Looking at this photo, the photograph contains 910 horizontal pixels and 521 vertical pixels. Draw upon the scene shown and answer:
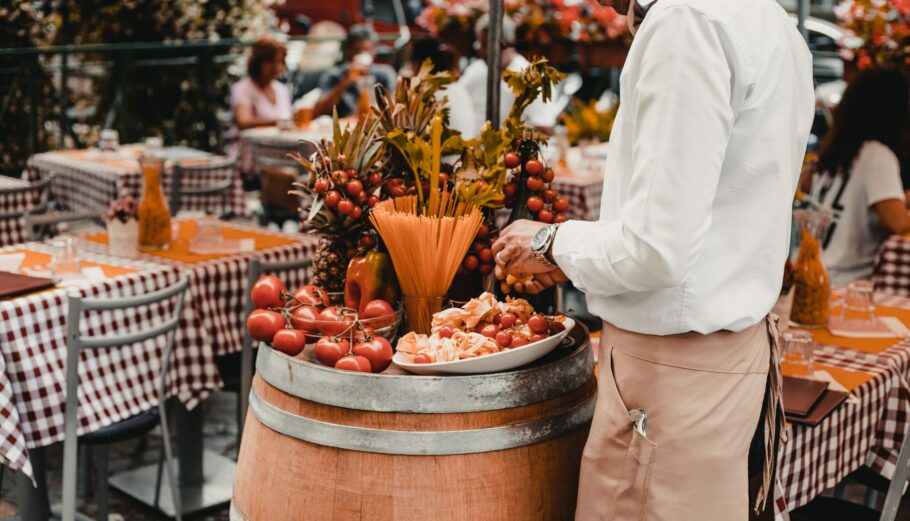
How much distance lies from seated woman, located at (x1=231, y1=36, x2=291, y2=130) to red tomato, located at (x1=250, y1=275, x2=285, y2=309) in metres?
5.70

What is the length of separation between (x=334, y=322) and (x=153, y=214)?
87.7 inches

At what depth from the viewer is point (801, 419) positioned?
7.29 ft

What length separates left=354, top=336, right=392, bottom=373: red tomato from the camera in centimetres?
180

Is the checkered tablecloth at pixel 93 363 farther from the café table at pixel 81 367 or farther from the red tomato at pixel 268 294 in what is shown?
the red tomato at pixel 268 294

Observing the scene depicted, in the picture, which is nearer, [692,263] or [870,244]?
[692,263]

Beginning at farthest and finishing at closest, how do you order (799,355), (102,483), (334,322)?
(102,483), (799,355), (334,322)

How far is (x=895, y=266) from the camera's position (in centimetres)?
424

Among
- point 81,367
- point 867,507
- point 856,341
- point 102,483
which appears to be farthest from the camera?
point 102,483

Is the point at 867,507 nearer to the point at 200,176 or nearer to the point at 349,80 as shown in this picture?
the point at 200,176

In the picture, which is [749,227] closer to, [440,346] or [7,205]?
[440,346]

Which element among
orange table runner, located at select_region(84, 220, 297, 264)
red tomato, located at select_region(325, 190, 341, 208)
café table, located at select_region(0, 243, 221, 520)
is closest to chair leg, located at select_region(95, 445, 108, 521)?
café table, located at select_region(0, 243, 221, 520)

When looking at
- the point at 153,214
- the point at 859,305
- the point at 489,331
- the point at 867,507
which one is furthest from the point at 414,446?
the point at 153,214

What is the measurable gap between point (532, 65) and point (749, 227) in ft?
2.25

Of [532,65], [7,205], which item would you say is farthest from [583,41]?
[532,65]
